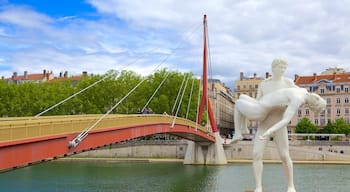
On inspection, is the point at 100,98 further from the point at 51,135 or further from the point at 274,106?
the point at 274,106

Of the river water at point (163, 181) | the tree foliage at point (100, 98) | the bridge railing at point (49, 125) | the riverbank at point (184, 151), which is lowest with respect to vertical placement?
the river water at point (163, 181)

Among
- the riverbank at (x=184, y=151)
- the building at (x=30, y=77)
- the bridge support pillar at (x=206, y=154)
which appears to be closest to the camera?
the bridge support pillar at (x=206, y=154)

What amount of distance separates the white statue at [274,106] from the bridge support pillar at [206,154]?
4174 centimetres

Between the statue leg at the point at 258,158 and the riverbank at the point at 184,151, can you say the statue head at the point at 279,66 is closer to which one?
the statue leg at the point at 258,158

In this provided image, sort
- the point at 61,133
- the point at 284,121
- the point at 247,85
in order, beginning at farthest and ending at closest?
the point at 247,85 < the point at 61,133 < the point at 284,121

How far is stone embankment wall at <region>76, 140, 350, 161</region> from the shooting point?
59509mm

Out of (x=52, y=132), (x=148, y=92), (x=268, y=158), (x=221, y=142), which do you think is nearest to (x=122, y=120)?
(x=52, y=132)

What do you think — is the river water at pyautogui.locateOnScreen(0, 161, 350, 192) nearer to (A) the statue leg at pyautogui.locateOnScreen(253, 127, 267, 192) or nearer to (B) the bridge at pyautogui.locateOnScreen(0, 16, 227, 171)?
(B) the bridge at pyautogui.locateOnScreen(0, 16, 227, 171)

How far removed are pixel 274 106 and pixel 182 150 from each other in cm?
5041

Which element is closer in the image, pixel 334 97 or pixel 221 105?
pixel 334 97

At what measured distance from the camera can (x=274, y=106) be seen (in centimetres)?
1230

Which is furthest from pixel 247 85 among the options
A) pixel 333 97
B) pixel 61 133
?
pixel 61 133

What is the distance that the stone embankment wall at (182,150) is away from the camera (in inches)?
2343

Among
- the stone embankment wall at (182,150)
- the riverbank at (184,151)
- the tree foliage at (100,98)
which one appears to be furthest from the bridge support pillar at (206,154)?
the tree foliage at (100,98)
